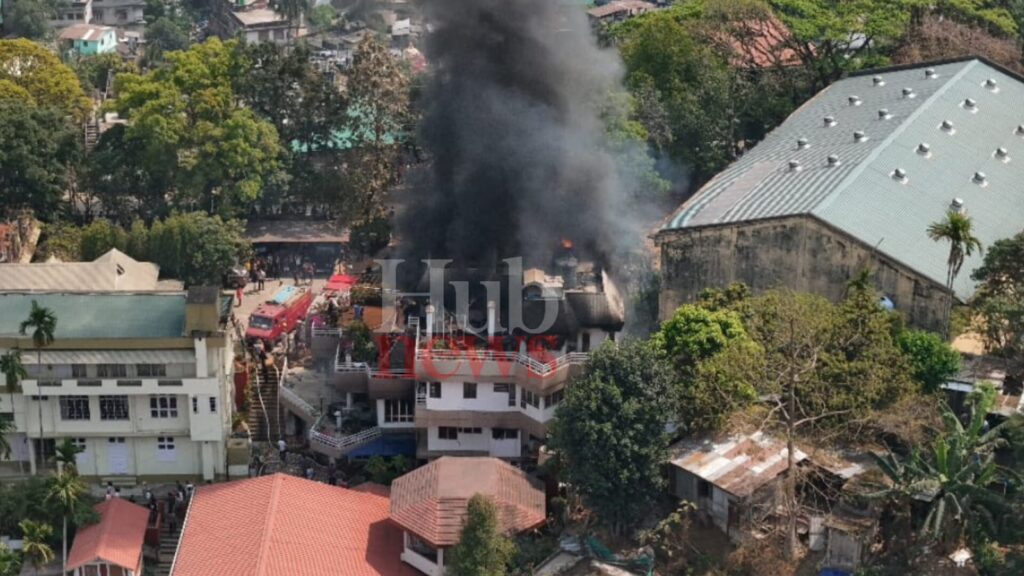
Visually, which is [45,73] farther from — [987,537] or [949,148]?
[987,537]

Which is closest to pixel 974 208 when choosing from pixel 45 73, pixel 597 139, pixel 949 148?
pixel 949 148

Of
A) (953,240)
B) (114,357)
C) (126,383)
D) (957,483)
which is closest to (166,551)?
(126,383)

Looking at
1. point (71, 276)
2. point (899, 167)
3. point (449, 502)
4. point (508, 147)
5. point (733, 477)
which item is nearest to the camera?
point (733, 477)

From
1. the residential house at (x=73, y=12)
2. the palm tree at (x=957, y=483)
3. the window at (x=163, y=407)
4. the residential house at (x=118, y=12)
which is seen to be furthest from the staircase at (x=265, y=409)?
the residential house at (x=118, y=12)

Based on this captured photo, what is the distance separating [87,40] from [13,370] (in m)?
59.5

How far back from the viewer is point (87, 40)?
9850 cm

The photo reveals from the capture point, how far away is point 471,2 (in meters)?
51.7

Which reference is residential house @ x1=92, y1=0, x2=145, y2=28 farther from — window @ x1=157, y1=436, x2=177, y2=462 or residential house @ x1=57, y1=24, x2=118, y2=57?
window @ x1=157, y1=436, x2=177, y2=462

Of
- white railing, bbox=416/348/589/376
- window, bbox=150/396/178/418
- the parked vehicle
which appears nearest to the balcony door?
window, bbox=150/396/178/418

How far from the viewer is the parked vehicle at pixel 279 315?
174 feet

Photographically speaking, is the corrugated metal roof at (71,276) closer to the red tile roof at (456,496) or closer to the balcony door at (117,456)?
the balcony door at (117,456)

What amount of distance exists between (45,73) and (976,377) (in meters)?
43.3

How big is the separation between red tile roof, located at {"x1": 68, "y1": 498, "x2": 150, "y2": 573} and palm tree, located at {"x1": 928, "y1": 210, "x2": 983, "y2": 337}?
2305 centimetres

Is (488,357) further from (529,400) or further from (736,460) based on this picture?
(736,460)
